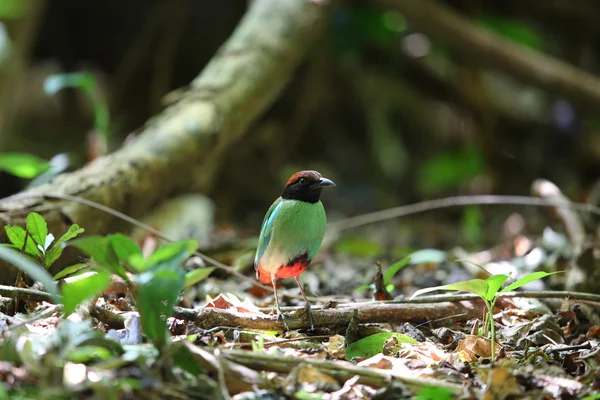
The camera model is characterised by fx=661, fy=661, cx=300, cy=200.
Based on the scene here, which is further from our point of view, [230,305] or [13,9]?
[13,9]

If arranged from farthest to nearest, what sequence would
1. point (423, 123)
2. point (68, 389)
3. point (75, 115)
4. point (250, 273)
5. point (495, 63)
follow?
1. point (423, 123)
2. point (75, 115)
3. point (495, 63)
4. point (250, 273)
5. point (68, 389)

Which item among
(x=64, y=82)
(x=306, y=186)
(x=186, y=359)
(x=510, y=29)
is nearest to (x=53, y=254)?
(x=186, y=359)

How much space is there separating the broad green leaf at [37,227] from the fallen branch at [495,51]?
4834mm

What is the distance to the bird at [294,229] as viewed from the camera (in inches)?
113

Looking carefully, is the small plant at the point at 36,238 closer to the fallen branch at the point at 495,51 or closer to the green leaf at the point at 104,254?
the green leaf at the point at 104,254

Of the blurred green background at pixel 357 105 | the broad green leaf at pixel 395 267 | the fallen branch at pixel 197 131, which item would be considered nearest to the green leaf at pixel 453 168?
the blurred green background at pixel 357 105

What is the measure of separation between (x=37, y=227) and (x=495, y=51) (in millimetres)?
5429

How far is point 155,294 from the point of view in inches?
75.2

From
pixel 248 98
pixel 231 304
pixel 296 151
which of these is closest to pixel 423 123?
pixel 296 151

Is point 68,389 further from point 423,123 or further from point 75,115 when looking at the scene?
point 423,123

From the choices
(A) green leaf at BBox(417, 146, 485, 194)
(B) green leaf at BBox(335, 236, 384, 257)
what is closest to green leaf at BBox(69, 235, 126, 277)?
(B) green leaf at BBox(335, 236, 384, 257)

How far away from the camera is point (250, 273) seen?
445 centimetres

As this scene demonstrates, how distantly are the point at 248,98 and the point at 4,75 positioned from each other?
77.0 inches

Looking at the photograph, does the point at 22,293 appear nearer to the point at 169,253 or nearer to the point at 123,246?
the point at 123,246
